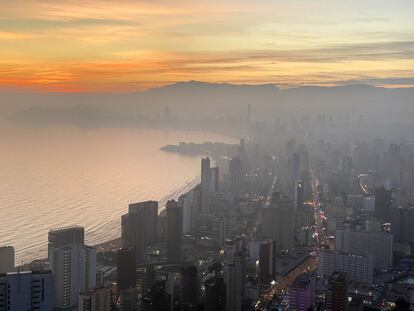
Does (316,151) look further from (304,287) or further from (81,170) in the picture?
(304,287)

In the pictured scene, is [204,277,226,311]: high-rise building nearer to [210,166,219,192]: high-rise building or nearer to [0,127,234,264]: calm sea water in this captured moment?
[0,127,234,264]: calm sea water

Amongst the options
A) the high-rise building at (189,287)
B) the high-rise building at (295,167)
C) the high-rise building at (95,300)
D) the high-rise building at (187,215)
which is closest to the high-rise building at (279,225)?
the high-rise building at (187,215)

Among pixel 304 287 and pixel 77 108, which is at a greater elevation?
pixel 77 108

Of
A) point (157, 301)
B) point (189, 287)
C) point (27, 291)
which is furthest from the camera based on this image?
point (189, 287)

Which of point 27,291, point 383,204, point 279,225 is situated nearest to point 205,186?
point 279,225

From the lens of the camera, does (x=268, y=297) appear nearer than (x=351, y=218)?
Yes

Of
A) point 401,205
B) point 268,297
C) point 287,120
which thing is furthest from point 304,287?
point 287,120

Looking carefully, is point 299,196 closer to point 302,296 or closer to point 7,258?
point 302,296
